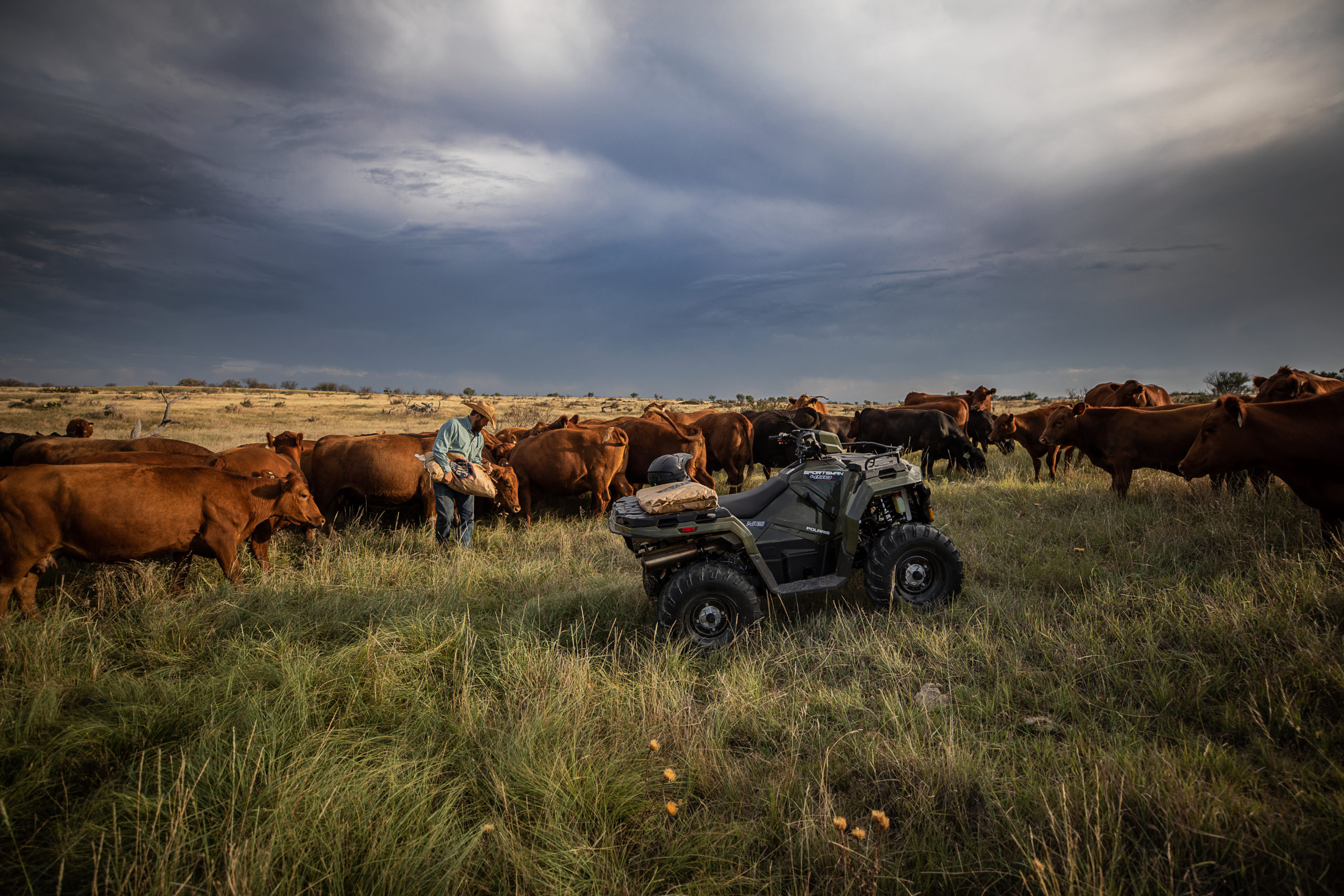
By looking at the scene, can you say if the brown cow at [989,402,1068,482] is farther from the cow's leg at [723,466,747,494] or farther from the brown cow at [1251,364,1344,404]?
the cow's leg at [723,466,747,494]

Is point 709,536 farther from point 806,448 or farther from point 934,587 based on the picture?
point 934,587

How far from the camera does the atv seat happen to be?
489 centimetres

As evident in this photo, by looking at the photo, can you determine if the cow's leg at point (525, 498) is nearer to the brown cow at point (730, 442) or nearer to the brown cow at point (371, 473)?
the brown cow at point (371, 473)

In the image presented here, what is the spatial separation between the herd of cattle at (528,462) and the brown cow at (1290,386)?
0.03 m

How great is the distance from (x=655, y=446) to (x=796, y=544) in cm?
606

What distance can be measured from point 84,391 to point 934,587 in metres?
68.3

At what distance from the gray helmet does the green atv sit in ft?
0.28

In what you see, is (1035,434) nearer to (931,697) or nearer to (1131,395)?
(1131,395)

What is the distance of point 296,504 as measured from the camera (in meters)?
6.51

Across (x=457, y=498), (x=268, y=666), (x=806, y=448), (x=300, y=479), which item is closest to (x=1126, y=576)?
(x=806, y=448)

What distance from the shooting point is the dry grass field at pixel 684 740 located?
2332mm

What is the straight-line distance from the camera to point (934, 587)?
5055 mm

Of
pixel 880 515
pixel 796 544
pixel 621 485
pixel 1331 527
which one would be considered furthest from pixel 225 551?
pixel 1331 527

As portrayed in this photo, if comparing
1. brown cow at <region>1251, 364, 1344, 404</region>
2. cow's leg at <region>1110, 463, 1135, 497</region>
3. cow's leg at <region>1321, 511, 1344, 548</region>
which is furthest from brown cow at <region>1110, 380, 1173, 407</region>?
cow's leg at <region>1321, 511, 1344, 548</region>
